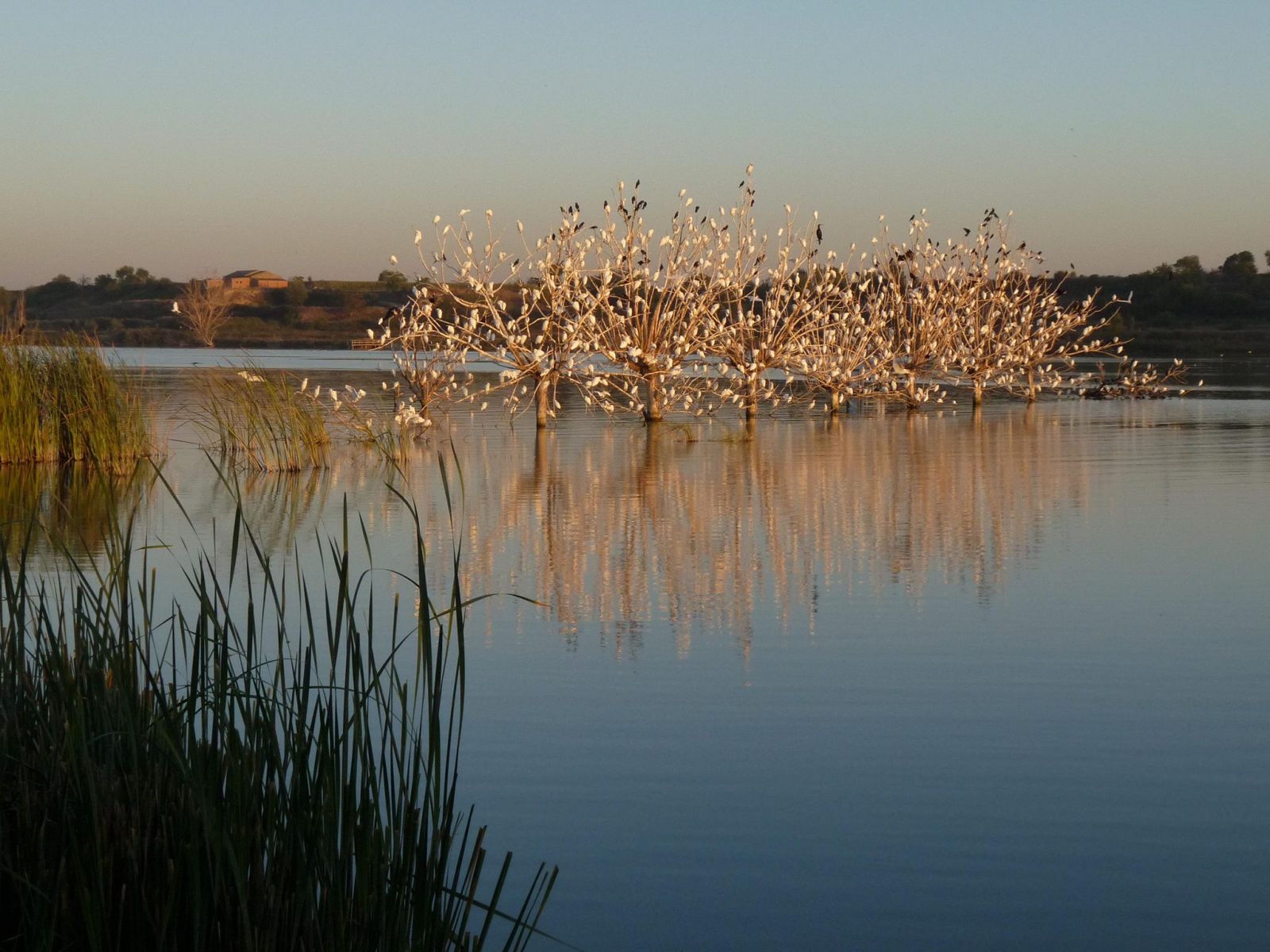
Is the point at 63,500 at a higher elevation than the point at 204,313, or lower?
lower

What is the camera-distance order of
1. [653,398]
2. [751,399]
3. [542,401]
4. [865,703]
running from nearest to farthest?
1. [865,703]
2. [542,401]
3. [653,398]
4. [751,399]

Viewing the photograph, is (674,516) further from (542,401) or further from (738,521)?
(542,401)

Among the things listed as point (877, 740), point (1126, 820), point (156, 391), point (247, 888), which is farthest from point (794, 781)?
point (156, 391)

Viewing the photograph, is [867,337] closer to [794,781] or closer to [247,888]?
[794,781]

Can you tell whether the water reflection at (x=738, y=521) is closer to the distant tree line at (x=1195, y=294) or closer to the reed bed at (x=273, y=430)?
the reed bed at (x=273, y=430)

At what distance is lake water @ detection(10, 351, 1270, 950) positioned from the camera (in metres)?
3.66

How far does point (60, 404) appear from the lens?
14.0 metres

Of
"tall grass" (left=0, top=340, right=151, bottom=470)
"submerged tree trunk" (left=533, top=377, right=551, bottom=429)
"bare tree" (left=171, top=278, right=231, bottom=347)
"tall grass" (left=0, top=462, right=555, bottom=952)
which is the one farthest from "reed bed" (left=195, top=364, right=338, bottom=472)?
"tall grass" (left=0, top=462, right=555, bottom=952)

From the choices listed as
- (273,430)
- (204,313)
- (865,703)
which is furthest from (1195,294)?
(865,703)

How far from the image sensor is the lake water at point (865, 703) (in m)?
3.66

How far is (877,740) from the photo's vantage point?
492 cm

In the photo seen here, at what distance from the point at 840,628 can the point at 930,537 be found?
274 cm

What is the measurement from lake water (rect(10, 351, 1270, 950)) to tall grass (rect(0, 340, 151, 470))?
1.51m

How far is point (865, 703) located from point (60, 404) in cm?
1050
